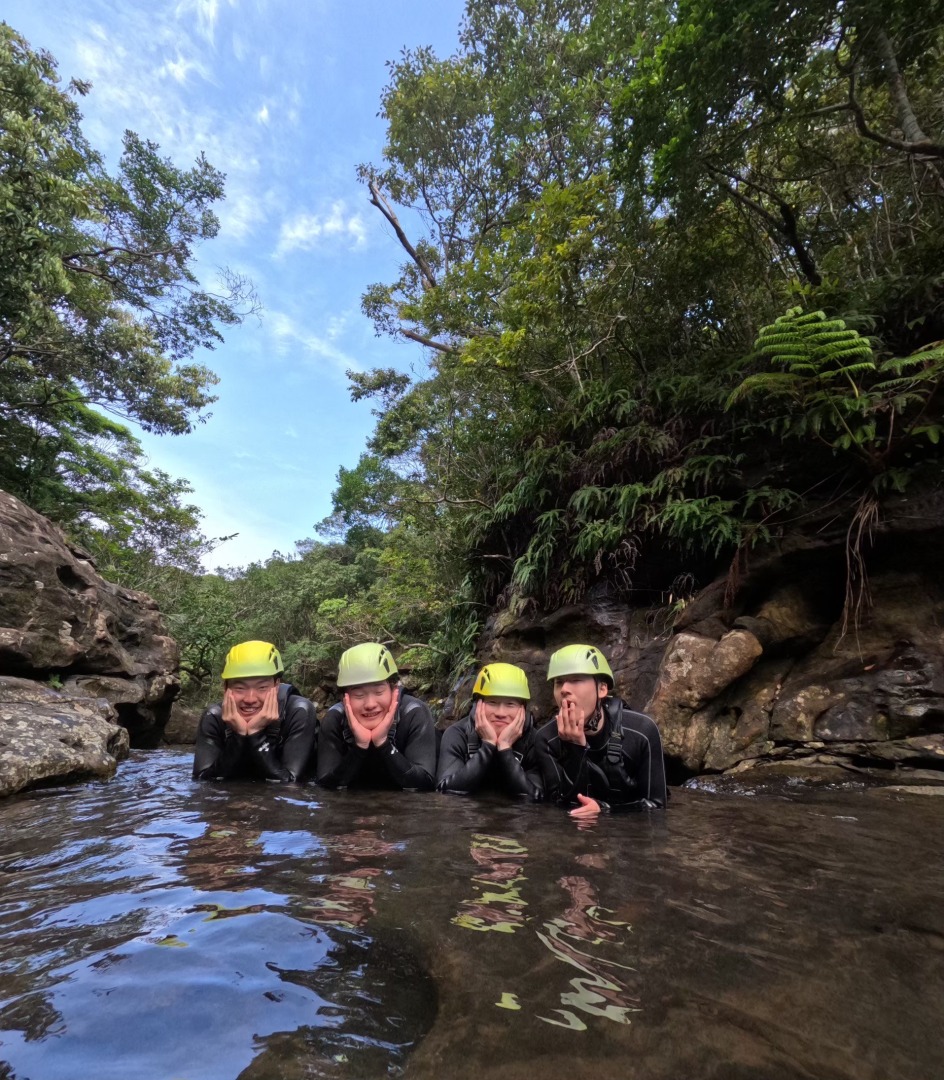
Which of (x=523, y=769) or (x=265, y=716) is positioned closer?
(x=523, y=769)

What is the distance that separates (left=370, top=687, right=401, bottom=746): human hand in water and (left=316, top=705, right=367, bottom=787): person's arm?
0.14 metres

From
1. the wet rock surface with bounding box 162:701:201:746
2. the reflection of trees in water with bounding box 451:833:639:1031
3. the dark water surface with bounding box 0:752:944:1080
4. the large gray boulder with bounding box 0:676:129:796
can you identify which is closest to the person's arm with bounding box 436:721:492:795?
the dark water surface with bounding box 0:752:944:1080

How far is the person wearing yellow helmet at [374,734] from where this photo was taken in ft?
A: 17.4

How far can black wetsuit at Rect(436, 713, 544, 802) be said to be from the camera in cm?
508

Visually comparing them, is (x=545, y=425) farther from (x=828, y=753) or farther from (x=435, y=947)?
(x=435, y=947)

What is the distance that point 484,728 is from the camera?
207 inches

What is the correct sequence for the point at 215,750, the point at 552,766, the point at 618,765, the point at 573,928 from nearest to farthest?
1. the point at 573,928
2. the point at 618,765
3. the point at 552,766
4. the point at 215,750

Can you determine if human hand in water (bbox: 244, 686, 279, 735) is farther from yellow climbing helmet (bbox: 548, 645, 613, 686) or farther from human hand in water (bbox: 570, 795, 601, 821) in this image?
human hand in water (bbox: 570, 795, 601, 821)

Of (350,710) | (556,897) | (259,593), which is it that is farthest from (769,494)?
(259,593)

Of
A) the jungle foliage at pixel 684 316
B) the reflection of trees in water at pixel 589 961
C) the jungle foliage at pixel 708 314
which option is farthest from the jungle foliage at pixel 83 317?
the reflection of trees in water at pixel 589 961

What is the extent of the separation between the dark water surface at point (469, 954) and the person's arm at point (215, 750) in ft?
7.26

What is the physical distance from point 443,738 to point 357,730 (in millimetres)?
836

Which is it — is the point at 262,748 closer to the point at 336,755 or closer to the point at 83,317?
the point at 336,755

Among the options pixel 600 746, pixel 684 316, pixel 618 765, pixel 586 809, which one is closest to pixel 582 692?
pixel 600 746
